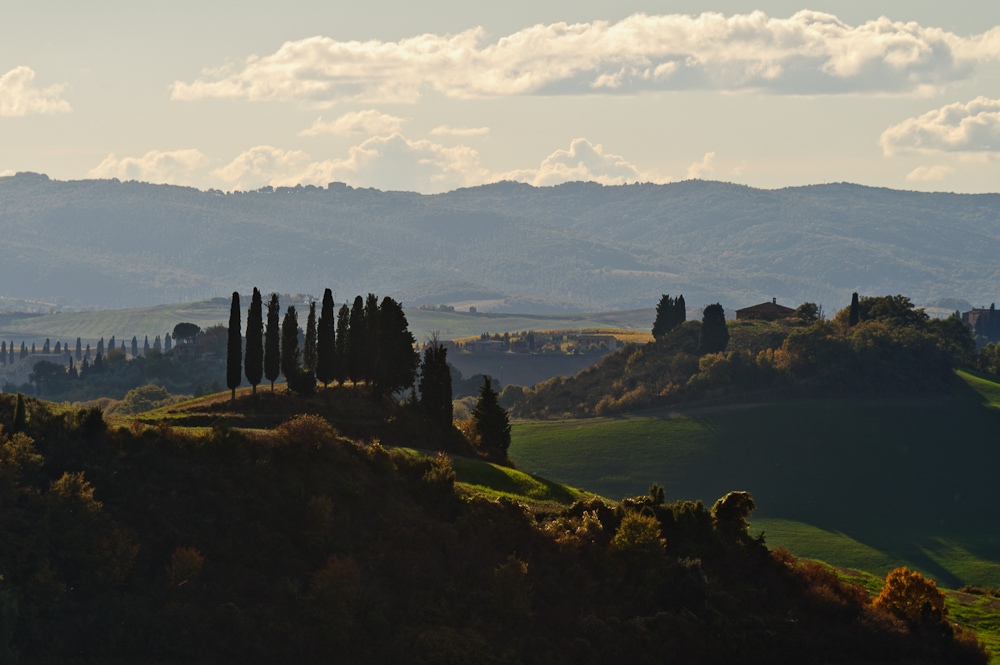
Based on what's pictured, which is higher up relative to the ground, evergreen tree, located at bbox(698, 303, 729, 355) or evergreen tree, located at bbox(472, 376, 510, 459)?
evergreen tree, located at bbox(698, 303, 729, 355)

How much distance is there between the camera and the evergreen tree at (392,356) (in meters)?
88.8

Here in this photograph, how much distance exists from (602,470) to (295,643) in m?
103

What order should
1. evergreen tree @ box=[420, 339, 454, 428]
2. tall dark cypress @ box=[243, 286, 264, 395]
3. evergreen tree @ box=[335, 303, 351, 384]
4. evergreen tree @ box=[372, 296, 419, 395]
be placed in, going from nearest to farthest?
tall dark cypress @ box=[243, 286, 264, 395], evergreen tree @ box=[420, 339, 454, 428], evergreen tree @ box=[372, 296, 419, 395], evergreen tree @ box=[335, 303, 351, 384]

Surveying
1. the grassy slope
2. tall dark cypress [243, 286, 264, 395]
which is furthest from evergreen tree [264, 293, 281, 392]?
the grassy slope

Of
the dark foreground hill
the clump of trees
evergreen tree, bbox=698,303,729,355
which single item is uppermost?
evergreen tree, bbox=698,303,729,355

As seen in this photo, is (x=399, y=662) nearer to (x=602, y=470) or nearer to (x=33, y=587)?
(x=33, y=587)

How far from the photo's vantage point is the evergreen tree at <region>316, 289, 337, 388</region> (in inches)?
3506

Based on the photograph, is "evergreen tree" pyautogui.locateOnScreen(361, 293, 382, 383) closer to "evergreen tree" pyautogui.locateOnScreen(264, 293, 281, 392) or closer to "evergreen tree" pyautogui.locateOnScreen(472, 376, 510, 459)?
"evergreen tree" pyautogui.locateOnScreen(264, 293, 281, 392)

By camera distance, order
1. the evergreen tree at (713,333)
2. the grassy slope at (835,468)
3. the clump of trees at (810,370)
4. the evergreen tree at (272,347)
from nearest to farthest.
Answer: the evergreen tree at (272,347) → the grassy slope at (835,468) → the clump of trees at (810,370) → the evergreen tree at (713,333)

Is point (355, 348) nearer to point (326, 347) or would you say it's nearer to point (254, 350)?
point (326, 347)

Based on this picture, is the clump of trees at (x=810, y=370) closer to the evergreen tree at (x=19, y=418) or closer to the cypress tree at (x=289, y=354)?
the cypress tree at (x=289, y=354)

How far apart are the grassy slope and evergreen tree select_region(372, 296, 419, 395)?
171 feet

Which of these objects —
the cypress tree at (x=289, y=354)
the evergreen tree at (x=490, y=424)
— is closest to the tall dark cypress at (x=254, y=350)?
the cypress tree at (x=289, y=354)

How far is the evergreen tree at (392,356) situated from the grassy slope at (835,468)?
52003mm
